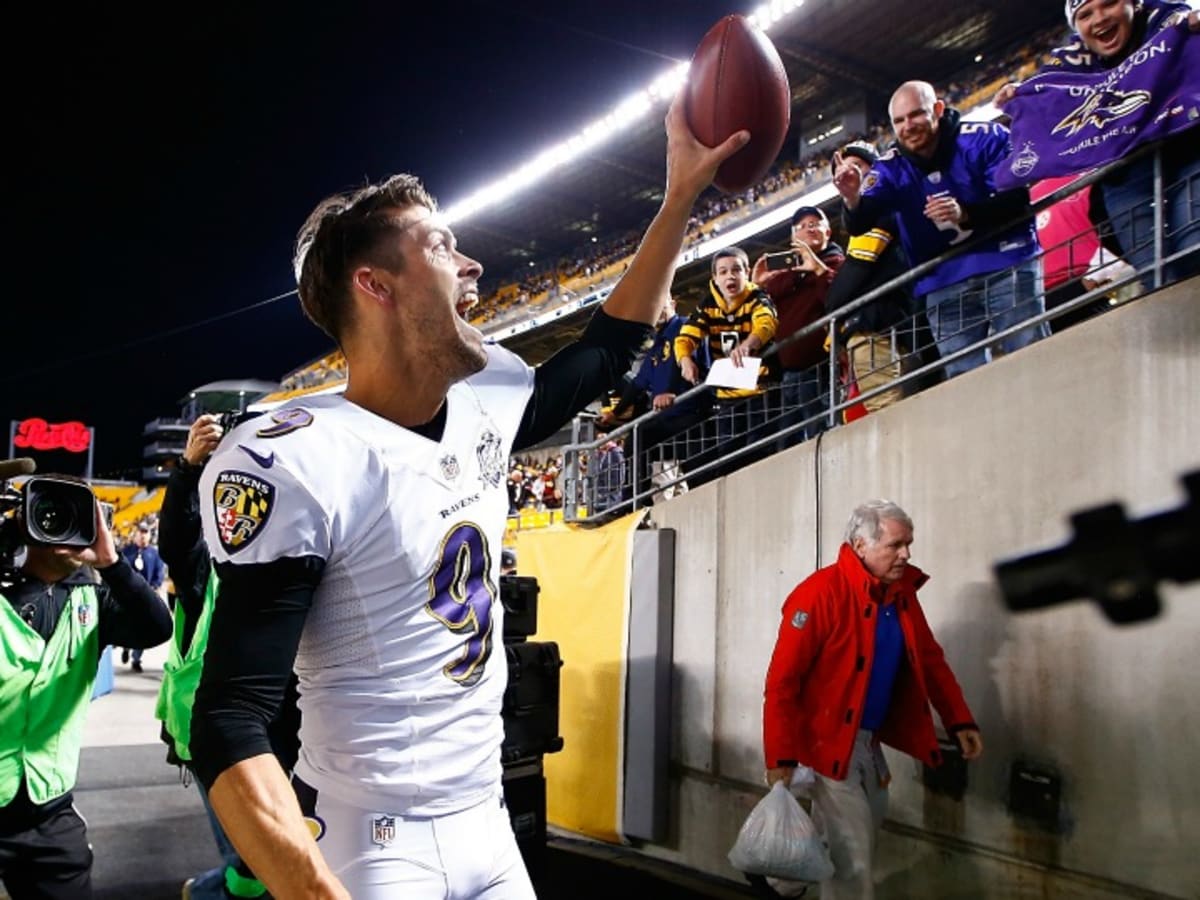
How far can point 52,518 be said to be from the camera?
2.86 meters

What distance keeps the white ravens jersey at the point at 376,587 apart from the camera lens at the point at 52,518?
1596 mm

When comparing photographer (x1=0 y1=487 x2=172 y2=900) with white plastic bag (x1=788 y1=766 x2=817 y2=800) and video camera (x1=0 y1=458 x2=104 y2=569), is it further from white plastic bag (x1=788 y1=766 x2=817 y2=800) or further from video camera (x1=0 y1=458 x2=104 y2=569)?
white plastic bag (x1=788 y1=766 x2=817 y2=800)

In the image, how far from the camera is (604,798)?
6.36 m

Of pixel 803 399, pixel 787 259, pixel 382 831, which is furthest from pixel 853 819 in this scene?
pixel 787 259

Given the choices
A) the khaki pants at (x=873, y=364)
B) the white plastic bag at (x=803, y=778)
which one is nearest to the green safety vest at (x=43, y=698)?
the white plastic bag at (x=803, y=778)

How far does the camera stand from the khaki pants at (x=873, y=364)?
5.36 metres

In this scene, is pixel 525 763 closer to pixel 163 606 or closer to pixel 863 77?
pixel 163 606

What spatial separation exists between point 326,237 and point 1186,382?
3076 mm

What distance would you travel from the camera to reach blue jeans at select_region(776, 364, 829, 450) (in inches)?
227

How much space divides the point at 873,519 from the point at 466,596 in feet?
8.99

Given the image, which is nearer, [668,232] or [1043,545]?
[668,232]

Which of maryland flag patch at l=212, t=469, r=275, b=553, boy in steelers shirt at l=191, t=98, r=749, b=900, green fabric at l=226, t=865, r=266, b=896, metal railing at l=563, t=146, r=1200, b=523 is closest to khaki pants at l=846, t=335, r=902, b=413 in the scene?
metal railing at l=563, t=146, r=1200, b=523

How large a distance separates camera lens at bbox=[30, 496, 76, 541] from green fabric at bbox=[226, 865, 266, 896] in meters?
1.62

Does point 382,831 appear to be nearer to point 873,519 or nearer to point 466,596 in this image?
point 466,596
